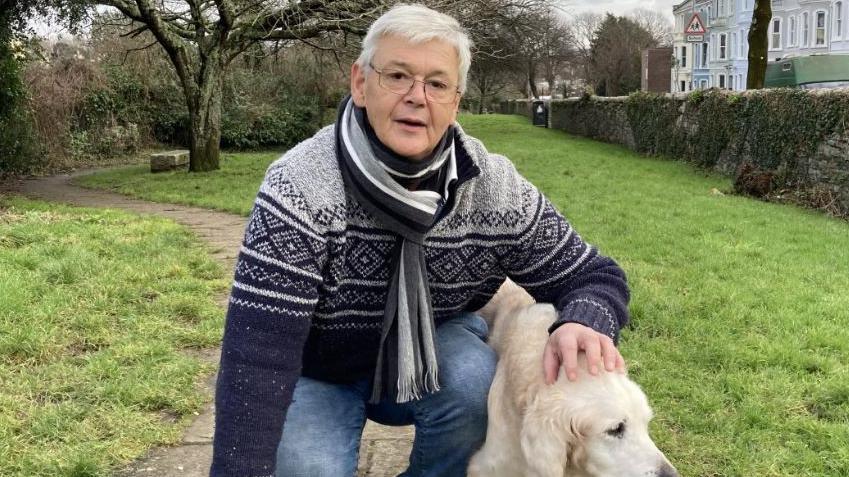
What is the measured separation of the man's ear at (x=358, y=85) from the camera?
2258mm

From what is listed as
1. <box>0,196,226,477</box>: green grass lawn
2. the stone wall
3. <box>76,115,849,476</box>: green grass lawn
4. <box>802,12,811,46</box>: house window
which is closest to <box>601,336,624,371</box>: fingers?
<box>76,115,849,476</box>: green grass lawn

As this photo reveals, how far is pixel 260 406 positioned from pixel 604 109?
24718mm

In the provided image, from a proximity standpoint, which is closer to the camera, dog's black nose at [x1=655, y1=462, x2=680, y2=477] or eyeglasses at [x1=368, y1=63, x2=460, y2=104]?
dog's black nose at [x1=655, y1=462, x2=680, y2=477]

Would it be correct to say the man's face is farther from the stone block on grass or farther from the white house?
the white house

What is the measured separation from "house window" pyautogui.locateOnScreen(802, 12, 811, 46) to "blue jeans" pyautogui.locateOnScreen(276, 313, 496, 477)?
152ft

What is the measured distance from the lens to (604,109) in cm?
2531

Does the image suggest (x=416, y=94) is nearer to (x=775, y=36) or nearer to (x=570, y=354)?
(x=570, y=354)

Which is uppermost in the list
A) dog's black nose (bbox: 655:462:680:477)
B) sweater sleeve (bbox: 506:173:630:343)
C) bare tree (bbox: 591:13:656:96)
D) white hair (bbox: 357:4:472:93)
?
bare tree (bbox: 591:13:656:96)

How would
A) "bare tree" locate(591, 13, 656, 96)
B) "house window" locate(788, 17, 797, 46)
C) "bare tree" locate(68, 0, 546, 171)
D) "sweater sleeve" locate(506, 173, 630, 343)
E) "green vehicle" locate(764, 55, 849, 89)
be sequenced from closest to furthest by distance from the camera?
1. "sweater sleeve" locate(506, 173, 630, 343)
2. "bare tree" locate(68, 0, 546, 171)
3. "green vehicle" locate(764, 55, 849, 89)
4. "house window" locate(788, 17, 797, 46)
5. "bare tree" locate(591, 13, 656, 96)

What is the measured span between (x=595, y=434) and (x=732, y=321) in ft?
10.6

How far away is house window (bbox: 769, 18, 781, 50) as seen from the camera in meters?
45.3

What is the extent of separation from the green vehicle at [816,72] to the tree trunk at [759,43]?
23.5 inches

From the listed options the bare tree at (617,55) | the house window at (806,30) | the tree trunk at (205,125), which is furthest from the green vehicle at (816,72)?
the bare tree at (617,55)

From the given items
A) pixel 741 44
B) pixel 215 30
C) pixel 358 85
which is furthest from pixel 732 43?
pixel 358 85
